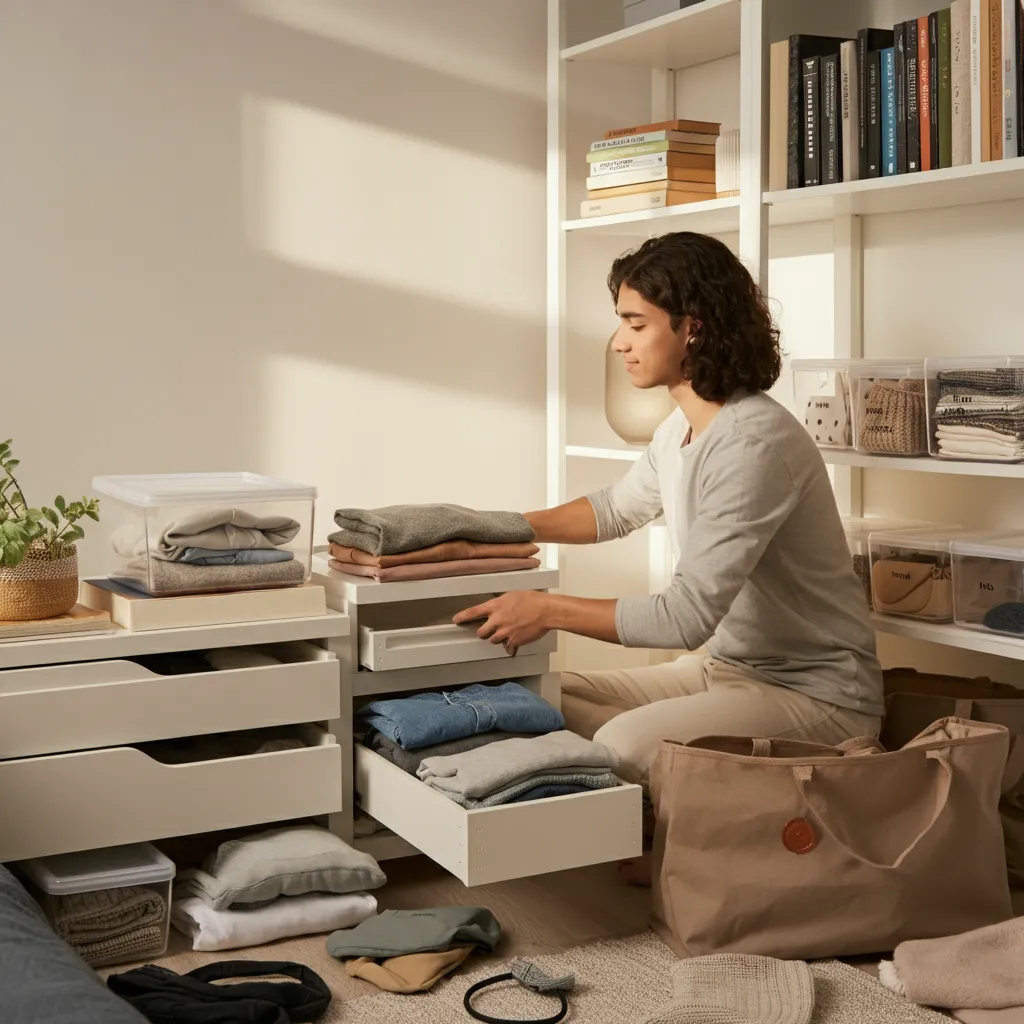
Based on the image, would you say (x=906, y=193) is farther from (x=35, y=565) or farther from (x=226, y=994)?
(x=226, y=994)

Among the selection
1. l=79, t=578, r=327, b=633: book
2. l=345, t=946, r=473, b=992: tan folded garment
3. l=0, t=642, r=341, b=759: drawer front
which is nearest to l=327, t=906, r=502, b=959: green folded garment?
l=345, t=946, r=473, b=992: tan folded garment

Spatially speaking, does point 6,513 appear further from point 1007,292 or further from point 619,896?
point 1007,292

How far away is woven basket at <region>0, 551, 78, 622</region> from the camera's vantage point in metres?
1.89

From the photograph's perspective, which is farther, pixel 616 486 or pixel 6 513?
pixel 616 486

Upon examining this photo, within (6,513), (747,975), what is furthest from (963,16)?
(6,513)

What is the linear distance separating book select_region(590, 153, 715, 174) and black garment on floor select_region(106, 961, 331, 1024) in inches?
68.1

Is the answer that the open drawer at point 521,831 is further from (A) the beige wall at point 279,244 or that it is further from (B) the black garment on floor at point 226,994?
(A) the beige wall at point 279,244

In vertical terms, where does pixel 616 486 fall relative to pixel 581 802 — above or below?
above

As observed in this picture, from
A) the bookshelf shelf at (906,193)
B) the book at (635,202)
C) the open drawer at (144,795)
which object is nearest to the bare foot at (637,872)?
the open drawer at (144,795)

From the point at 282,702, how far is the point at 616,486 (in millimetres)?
861

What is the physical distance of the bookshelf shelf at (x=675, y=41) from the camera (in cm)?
263

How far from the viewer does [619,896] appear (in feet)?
6.98

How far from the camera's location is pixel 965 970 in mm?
1755

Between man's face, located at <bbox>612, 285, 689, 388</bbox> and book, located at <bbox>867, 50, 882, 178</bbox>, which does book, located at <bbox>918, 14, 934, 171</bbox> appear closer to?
book, located at <bbox>867, 50, 882, 178</bbox>
